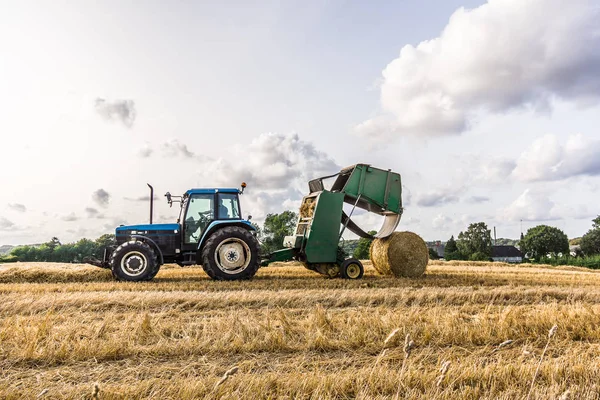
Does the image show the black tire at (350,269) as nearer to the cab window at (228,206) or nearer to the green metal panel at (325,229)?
the green metal panel at (325,229)

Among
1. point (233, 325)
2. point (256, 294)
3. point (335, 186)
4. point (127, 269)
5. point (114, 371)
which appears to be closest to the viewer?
point (114, 371)

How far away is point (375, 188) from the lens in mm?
12117

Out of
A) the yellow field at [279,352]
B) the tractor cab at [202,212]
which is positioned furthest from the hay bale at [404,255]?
the yellow field at [279,352]

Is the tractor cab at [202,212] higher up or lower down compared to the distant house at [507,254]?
higher up

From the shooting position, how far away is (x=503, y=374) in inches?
141

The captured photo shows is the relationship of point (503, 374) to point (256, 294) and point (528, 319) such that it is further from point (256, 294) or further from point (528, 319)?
point (256, 294)

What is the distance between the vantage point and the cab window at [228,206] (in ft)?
36.4

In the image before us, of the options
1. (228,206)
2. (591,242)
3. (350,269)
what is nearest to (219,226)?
(228,206)

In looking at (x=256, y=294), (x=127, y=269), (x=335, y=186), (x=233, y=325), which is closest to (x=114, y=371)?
(x=233, y=325)

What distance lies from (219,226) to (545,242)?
196ft

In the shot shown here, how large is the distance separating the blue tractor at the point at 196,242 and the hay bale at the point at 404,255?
11.6 feet

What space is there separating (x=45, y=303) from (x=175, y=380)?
4.24 m

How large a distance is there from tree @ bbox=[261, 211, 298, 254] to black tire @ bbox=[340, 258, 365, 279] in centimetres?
2004

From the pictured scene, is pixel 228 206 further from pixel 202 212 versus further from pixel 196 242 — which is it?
pixel 196 242
